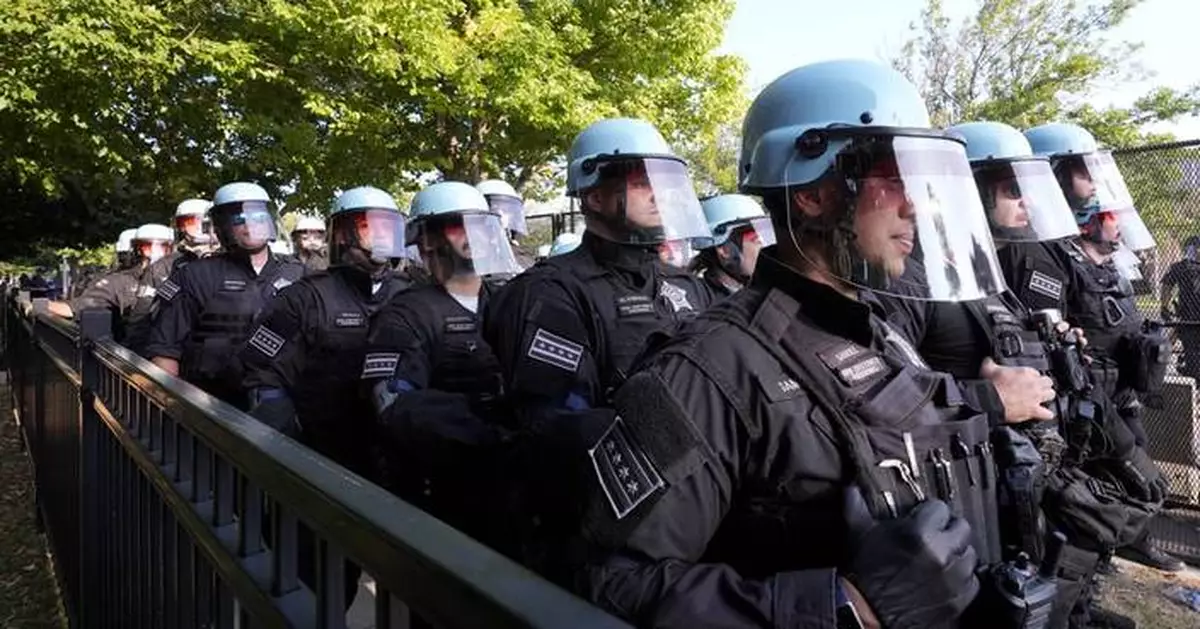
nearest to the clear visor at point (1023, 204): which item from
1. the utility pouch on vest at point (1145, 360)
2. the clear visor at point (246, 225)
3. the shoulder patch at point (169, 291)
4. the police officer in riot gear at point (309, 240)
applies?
Result: the utility pouch on vest at point (1145, 360)

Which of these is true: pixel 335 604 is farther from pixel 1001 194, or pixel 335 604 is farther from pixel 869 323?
pixel 1001 194

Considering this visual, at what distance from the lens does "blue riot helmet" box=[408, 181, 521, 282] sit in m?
3.99

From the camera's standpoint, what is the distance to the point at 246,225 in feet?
19.5

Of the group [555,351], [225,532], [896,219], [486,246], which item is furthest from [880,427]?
[486,246]

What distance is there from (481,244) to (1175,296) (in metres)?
5.01

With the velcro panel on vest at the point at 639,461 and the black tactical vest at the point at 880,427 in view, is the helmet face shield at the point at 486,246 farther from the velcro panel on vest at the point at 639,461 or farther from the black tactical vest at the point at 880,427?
the velcro panel on vest at the point at 639,461

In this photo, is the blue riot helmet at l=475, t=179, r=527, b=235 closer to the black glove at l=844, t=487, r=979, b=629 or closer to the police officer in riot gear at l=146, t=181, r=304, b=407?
the police officer in riot gear at l=146, t=181, r=304, b=407

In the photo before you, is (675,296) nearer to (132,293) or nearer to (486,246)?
(486,246)

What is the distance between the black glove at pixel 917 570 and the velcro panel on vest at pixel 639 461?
0.31 meters

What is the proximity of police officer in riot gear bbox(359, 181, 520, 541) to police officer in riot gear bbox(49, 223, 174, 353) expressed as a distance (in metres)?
3.64

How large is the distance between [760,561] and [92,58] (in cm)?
1009

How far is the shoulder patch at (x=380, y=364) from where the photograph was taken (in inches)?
136

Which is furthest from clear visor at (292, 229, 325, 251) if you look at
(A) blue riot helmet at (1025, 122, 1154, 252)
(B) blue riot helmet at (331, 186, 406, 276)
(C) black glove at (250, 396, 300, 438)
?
(A) blue riot helmet at (1025, 122, 1154, 252)

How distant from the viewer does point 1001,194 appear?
3.92 m
